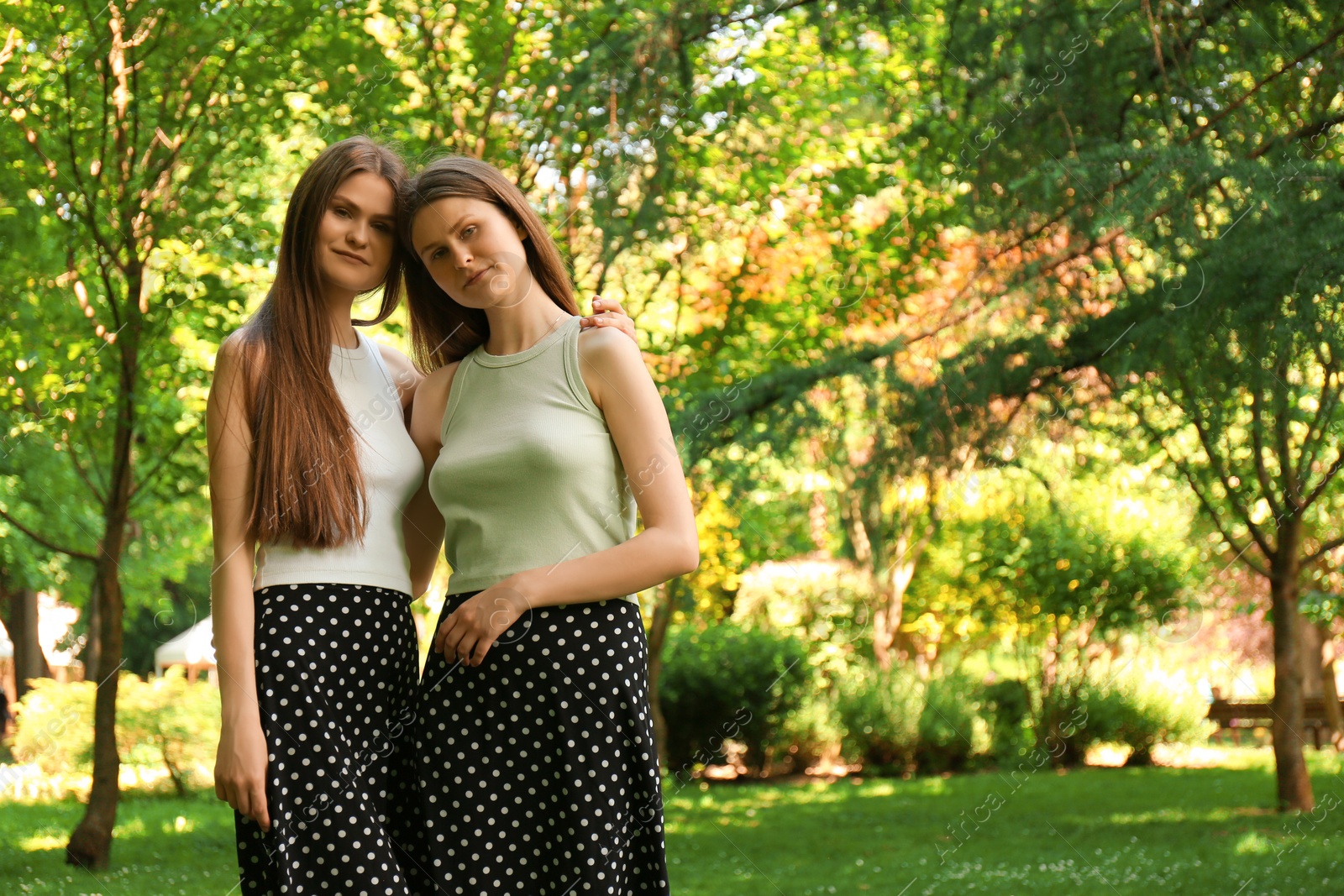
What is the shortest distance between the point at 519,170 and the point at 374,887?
19.6 feet

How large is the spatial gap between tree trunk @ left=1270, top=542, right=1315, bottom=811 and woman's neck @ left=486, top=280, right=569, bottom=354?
704 centimetres

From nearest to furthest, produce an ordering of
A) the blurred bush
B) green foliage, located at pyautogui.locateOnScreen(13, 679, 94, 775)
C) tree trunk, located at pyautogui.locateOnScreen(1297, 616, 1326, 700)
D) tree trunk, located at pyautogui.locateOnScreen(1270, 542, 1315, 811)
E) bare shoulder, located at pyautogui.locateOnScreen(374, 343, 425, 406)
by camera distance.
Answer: bare shoulder, located at pyautogui.locateOnScreen(374, 343, 425, 406), tree trunk, located at pyautogui.locateOnScreen(1270, 542, 1315, 811), green foliage, located at pyautogui.locateOnScreen(13, 679, 94, 775), the blurred bush, tree trunk, located at pyautogui.locateOnScreen(1297, 616, 1326, 700)

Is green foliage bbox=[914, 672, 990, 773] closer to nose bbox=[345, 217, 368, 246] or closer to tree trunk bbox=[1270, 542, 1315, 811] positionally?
tree trunk bbox=[1270, 542, 1315, 811]

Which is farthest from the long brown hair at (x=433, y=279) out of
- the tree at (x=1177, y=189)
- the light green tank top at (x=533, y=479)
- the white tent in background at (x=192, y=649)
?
the white tent in background at (x=192, y=649)

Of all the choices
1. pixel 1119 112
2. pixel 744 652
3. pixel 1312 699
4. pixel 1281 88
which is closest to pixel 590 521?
pixel 1119 112

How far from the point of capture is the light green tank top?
6.21ft

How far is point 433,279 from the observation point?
7.06 ft

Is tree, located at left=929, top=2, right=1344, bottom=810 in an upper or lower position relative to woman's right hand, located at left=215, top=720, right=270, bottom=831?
upper

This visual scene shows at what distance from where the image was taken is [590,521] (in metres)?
1.91

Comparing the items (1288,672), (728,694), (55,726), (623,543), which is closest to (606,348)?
(623,543)

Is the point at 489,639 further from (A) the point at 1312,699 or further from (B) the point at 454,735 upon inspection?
(A) the point at 1312,699

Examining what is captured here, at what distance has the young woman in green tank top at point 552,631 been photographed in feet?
6.08

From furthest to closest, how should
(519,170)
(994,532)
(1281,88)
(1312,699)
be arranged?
(1312,699) → (994,532) → (519,170) → (1281,88)

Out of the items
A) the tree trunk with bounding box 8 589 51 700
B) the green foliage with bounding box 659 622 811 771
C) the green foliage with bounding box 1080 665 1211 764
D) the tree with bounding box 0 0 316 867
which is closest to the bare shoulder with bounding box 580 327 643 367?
the tree with bounding box 0 0 316 867
